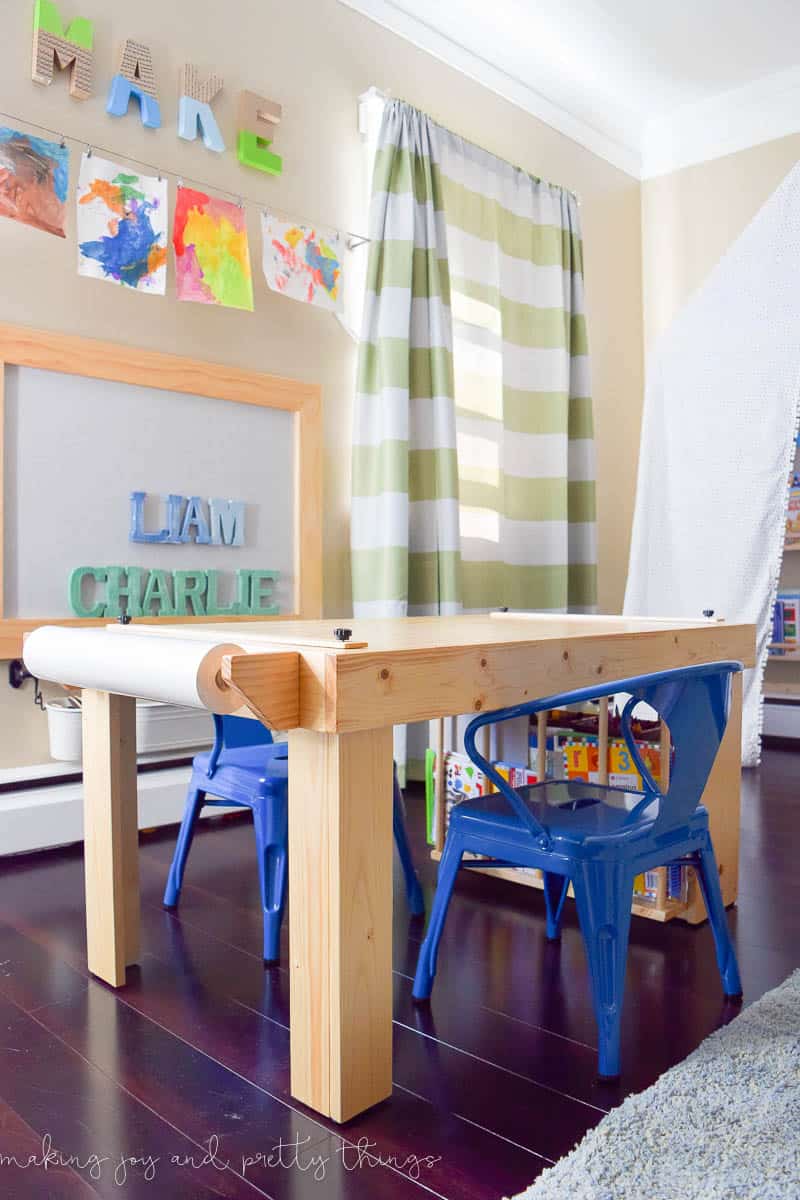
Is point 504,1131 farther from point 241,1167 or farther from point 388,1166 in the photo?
point 241,1167

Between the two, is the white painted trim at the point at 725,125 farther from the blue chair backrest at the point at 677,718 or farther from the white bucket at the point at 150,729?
the blue chair backrest at the point at 677,718

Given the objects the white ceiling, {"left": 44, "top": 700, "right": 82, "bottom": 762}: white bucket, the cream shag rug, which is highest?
the white ceiling

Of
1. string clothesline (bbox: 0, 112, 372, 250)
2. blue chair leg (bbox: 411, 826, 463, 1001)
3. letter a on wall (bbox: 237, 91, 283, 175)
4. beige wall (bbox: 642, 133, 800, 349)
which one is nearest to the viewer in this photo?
blue chair leg (bbox: 411, 826, 463, 1001)

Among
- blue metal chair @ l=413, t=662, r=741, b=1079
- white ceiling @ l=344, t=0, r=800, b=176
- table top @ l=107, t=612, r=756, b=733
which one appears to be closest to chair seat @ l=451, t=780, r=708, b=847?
blue metal chair @ l=413, t=662, r=741, b=1079

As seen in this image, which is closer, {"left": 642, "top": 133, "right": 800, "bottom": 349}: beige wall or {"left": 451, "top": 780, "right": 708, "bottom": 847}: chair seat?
{"left": 451, "top": 780, "right": 708, "bottom": 847}: chair seat

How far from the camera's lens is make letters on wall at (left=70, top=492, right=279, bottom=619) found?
2447mm

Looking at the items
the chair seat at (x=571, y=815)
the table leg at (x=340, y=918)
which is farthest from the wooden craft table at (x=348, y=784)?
the chair seat at (x=571, y=815)

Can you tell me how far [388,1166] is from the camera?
108 cm

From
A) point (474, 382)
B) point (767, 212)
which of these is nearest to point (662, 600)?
point (474, 382)

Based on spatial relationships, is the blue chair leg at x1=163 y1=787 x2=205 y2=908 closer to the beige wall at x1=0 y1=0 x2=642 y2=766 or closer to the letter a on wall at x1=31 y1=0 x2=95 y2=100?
the beige wall at x1=0 y1=0 x2=642 y2=766

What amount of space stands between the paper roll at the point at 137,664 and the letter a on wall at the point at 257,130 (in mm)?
1794

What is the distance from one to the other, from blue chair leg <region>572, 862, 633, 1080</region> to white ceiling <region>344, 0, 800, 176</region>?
282cm

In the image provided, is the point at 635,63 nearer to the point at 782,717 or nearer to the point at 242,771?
the point at 782,717

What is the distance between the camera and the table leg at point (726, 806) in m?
1.84
